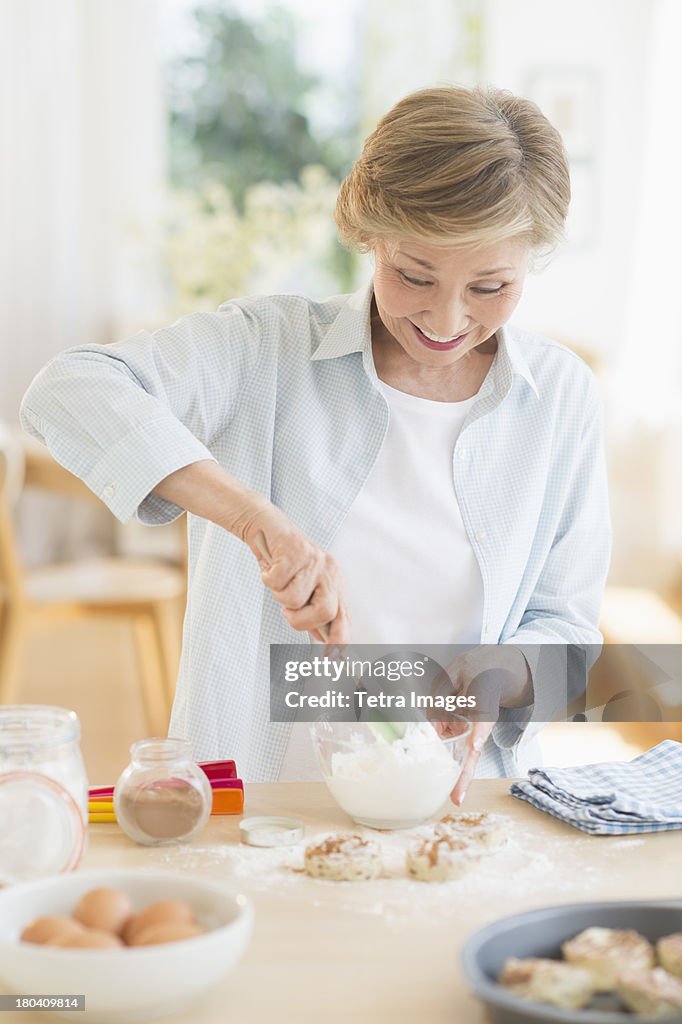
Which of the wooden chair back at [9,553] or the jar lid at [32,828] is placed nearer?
the jar lid at [32,828]

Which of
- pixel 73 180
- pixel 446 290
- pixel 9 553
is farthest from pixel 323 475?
pixel 73 180

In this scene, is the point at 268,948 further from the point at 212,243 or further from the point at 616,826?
the point at 212,243

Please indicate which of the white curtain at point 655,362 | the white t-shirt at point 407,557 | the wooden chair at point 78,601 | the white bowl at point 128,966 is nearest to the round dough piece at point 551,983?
the white bowl at point 128,966

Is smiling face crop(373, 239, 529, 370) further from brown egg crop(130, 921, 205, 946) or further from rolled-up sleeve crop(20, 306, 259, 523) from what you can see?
brown egg crop(130, 921, 205, 946)

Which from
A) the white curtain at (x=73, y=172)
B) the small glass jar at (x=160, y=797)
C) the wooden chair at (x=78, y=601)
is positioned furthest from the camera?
the white curtain at (x=73, y=172)

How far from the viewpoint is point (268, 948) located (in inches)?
35.0

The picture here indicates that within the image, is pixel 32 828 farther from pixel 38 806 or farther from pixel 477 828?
pixel 477 828

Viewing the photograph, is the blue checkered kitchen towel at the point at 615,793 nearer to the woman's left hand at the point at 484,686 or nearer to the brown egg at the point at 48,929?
the woman's left hand at the point at 484,686

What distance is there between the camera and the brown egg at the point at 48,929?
0.78 metres

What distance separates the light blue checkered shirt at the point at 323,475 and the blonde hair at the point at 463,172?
0.73 ft

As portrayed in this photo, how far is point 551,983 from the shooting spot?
2.50ft

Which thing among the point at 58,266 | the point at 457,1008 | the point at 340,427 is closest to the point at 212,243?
the point at 58,266

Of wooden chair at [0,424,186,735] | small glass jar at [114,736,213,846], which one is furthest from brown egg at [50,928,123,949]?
wooden chair at [0,424,186,735]

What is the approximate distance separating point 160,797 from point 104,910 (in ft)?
0.87
